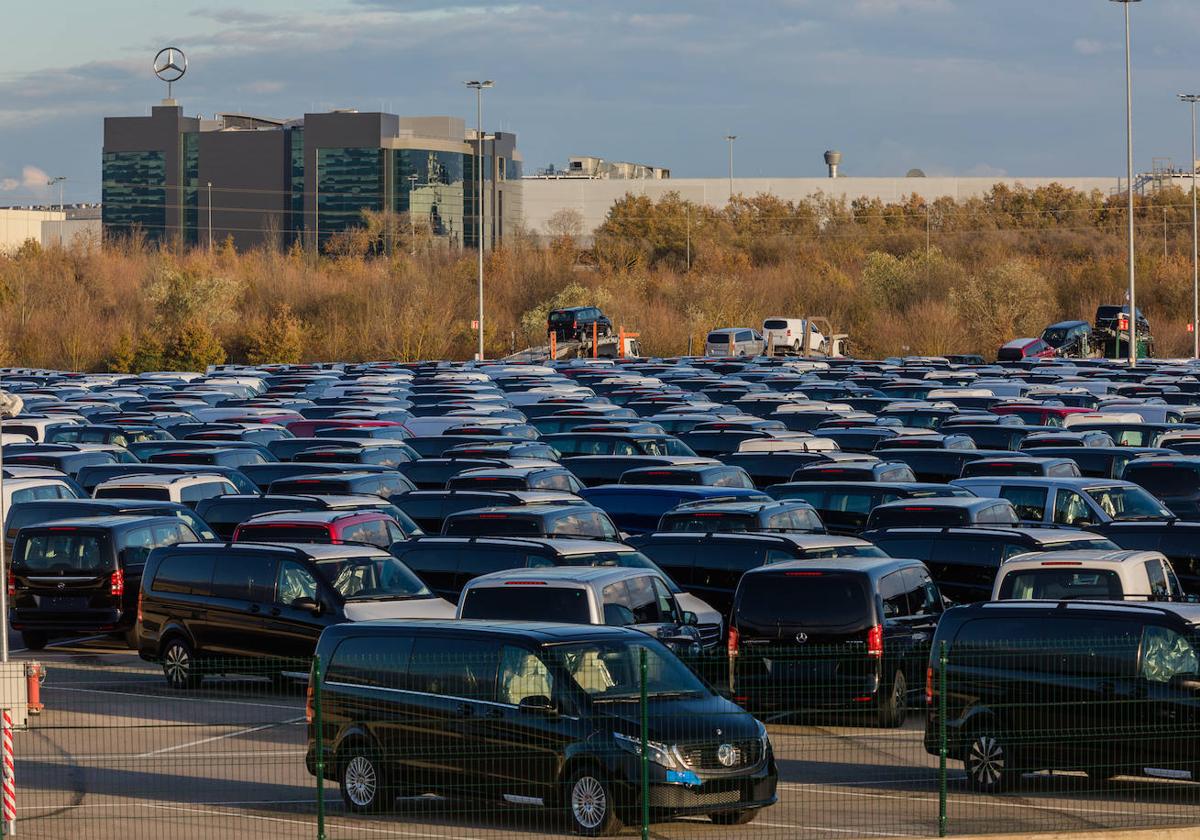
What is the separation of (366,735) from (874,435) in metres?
19.6

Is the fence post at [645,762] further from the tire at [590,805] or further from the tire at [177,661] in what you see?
→ the tire at [177,661]

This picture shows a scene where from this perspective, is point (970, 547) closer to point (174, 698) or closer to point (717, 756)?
point (717, 756)

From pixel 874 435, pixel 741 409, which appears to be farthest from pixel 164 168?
pixel 874 435

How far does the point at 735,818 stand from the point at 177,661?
8.04m

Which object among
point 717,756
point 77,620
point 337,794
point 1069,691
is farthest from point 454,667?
point 77,620

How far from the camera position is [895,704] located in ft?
47.9

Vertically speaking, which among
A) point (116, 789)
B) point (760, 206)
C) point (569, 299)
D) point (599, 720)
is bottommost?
point (116, 789)

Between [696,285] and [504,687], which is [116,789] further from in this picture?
[696,285]

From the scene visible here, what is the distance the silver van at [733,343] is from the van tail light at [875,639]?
205ft

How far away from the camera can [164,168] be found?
430 feet

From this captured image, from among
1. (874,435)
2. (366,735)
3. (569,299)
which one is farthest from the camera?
(569,299)

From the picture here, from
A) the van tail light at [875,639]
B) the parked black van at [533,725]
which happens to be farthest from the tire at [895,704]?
the parked black van at [533,725]

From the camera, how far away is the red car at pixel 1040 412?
33.6 m

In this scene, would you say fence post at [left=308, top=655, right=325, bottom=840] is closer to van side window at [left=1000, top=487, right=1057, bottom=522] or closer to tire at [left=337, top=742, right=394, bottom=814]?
tire at [left=337, top=742, right=394, bottom=814]
